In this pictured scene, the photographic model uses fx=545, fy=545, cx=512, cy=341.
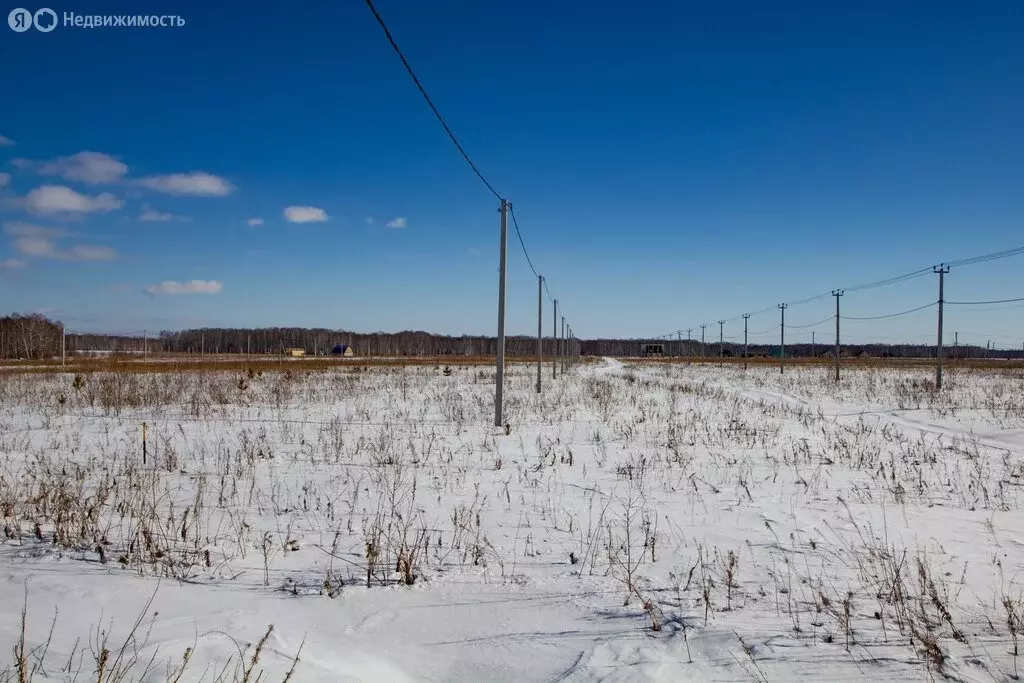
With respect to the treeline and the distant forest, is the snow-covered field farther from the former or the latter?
the distant forest

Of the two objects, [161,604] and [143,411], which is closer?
[161,604]

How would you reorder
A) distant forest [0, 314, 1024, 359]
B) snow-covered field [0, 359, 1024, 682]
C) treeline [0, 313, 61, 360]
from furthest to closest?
distant forest [0, 314, 1024, 359], treeline [0, 313, 61, 360], snow-covered field [0, 359, 1024, 682]

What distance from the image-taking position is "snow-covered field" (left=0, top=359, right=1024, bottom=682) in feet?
10.0

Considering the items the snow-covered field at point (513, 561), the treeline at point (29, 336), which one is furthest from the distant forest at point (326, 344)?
the snow-covered field at point (513, 561)

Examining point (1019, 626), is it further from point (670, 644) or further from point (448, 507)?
point (448, 507)

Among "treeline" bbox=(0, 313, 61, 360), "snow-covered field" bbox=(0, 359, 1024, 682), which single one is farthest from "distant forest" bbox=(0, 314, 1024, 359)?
"snow-covered field" bbox=(0, 359, 1024, 682)

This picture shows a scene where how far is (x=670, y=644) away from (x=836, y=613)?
3.74 feet

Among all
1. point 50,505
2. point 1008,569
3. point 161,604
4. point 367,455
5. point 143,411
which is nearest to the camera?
point 161,604

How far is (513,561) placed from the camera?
4613 mm

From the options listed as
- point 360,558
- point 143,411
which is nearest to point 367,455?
point 360,558

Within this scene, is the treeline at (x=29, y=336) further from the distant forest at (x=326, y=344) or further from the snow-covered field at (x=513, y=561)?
the snow-covered field at (x=513, y=561)

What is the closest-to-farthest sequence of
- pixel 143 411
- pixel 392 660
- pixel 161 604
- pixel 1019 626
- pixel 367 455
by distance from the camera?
pixel 392 660 → pixel 1019 626 → pixel 161 604 → pixel 367 455 → pixel 143 411

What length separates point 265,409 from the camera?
52.7 ft

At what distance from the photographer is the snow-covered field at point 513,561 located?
3061 millimetres
